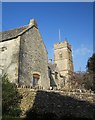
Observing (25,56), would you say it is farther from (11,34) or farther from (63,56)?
(63,56)

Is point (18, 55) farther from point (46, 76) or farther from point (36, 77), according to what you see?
point (46, 76)

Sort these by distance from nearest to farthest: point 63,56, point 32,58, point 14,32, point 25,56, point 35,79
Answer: point 25,56
point 32,58
point 35,79
point 14,32
point 63,56

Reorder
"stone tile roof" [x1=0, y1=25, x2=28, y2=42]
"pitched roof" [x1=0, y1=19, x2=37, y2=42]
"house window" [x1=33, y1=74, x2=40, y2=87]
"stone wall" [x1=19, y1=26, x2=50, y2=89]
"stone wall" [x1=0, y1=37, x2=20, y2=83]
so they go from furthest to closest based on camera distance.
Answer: "house window" [x1=33, y1=74, x2=40, y2=87] < "stone tile roof" [x1=0, y1=25, x2=28, y2=42] < "pitched roof" [x1=0, y1=19, x2=37, y2=42] < "stone wall" [x1=19, y1=26, x2=50, y2=89] < "stone wall" [x1=0, y1=37, x2=20, y2=83]

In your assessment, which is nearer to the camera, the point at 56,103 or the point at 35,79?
the point at 56,103

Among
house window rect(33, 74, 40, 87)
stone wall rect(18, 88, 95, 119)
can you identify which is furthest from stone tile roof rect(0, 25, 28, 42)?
stone wall rect(18, 88, 95, 119)

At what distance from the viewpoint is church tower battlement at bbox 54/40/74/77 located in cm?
6278

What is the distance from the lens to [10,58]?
84.7 feet

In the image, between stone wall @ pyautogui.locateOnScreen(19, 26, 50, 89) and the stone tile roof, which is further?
the stone tile roof

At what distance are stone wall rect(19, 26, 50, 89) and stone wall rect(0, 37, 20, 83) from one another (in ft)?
2.15

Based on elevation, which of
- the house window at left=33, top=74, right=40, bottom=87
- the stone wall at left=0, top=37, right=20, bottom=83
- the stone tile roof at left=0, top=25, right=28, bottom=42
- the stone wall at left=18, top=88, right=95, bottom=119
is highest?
the stone tile roof at left=0, top=25, right=28, bottom=42

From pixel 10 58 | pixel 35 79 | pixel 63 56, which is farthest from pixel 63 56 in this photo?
pixel 10 58

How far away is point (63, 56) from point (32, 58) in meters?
37.2

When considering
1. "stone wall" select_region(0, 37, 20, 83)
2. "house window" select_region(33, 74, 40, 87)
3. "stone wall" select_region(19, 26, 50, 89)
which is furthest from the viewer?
"house window" select_region(33, 74, 40, 87)

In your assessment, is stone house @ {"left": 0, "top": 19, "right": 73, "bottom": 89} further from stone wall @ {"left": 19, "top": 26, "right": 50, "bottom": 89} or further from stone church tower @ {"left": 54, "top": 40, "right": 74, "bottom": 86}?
stone church tower @ {"left": 54, "top": 40, "right": 74, "bottom": 86}
